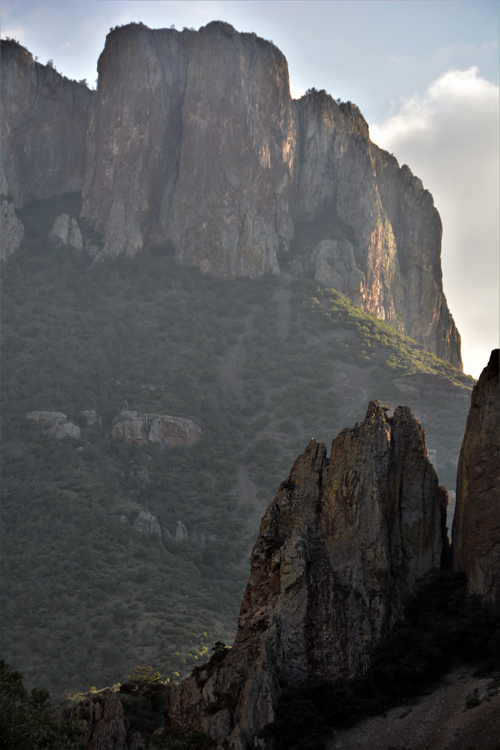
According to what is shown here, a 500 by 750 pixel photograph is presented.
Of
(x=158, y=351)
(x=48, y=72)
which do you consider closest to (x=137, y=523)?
(x=158, y=351)

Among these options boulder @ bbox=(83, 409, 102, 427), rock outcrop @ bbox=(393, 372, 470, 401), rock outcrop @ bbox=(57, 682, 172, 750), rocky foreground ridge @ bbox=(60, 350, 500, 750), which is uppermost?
rock outcrop @ bbox=(393, 372, 470, 401)

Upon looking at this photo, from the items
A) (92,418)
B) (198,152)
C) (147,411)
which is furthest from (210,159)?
(92,418)

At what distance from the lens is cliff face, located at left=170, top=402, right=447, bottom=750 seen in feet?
107

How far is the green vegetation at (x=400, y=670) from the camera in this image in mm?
30641

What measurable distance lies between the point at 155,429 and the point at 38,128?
7711cm

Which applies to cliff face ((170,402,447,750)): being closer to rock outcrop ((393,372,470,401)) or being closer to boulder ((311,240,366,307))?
rock outcrop ((393,372,470,401))

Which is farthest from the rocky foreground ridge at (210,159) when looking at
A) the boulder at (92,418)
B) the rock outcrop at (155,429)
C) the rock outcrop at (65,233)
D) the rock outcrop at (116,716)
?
the rock outcrop at (116,716)

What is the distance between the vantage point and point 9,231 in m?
131

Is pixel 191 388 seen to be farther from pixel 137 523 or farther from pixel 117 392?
pixel 137 523

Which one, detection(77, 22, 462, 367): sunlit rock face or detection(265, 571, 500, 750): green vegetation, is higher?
detection(77, 22, 462, 367): sunlit rock face

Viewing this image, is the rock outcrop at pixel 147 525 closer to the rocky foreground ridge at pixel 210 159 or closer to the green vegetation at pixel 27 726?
the green vegetation at pixel 27 726

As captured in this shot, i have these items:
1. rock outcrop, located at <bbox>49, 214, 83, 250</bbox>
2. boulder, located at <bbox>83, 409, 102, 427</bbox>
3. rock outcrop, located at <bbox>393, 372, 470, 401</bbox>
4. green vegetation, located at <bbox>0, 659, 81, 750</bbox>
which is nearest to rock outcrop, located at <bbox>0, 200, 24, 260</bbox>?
rock outcrop, located at <bbox>49, 214, 83, 250</bbox>

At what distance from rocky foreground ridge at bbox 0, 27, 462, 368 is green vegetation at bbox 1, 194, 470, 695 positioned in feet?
18.8

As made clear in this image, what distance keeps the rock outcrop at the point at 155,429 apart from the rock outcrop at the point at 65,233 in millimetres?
46087
